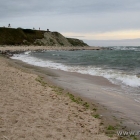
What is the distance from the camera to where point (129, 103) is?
768cm

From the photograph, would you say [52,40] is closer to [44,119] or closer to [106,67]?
[106,67]

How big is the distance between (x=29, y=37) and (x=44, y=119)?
8710cm

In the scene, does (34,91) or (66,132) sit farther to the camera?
(34,91)

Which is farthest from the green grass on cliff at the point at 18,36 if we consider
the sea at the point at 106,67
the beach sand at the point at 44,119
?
the beach sand at the point at 44,119

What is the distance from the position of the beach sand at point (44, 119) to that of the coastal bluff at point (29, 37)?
74923 millimetres

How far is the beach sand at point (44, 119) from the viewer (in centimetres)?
466

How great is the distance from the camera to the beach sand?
4.66m

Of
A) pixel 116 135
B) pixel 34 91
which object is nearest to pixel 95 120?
pixel 116 135

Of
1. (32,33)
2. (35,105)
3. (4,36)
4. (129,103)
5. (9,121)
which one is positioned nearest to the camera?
(9,121)

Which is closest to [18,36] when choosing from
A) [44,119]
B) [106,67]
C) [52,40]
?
[52,40]

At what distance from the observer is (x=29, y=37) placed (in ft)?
295

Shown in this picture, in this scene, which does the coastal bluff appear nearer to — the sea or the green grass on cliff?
the green grass on cliff

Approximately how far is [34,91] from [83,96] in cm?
200

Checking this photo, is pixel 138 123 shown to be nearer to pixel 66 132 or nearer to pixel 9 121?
pixel 66 132
